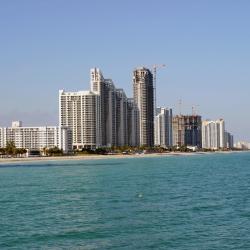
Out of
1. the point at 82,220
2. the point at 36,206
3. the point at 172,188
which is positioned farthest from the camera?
the point at 172,188

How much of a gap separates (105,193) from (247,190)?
597 inches

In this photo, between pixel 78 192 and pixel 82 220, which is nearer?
pixel 82 220

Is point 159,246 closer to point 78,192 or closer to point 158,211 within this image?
point 158,211

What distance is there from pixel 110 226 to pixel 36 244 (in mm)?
6331

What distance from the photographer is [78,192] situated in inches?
2408

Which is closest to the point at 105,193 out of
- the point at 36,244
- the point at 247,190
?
the point at 247,190

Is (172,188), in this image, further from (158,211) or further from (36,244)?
(36,244)

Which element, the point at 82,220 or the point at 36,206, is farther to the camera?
the point at 36,206

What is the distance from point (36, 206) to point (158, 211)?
10895mm

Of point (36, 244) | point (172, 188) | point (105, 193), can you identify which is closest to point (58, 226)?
point (36, 244)

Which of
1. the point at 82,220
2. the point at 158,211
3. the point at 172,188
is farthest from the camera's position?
the point at 172,188

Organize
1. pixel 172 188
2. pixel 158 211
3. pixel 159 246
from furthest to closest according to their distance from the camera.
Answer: pixel 172 188 < pixel 158 211 < pixel 159 246

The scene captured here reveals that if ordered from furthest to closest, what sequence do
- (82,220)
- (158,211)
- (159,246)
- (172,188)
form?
1. (172,188)
2. (158,211)
3. (82,220)
4. (159,246)

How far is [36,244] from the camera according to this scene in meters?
30.3
